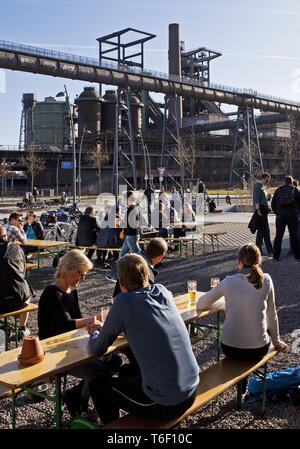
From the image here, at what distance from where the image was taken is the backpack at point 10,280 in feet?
18.2

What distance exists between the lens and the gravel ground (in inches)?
165

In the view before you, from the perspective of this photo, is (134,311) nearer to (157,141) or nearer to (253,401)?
(253,401)

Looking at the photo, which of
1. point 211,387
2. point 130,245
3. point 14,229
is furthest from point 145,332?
point 130,245

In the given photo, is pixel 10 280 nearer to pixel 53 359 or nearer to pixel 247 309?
pixel 53 359

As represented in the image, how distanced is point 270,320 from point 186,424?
1.19 metres

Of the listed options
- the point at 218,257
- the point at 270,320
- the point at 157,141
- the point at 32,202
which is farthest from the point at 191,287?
the point at 157,141

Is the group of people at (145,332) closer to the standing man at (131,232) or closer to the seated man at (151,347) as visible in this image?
the seated man at (151,347)

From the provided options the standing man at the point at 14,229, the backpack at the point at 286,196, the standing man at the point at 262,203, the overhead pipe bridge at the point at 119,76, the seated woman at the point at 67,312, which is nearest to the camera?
the seated woman at the point at 67,312

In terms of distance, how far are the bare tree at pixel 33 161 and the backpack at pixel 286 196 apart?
45376mm

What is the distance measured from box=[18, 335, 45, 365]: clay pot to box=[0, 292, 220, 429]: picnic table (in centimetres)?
3

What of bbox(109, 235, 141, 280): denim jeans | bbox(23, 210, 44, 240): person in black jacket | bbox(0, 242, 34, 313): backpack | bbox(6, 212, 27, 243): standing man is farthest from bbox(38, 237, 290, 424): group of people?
bbox(23, 210, 44, 240): person in black jacket

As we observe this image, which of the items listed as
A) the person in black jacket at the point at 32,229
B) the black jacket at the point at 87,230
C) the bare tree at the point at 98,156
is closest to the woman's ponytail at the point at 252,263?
the black jacket at the point at 87,230

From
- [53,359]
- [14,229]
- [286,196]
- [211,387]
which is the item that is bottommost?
[211,387]

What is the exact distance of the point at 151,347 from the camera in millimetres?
3062
